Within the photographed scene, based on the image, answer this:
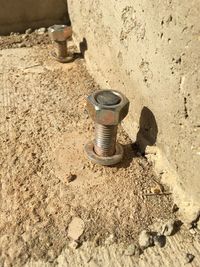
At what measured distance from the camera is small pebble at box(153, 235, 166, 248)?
1359 mm

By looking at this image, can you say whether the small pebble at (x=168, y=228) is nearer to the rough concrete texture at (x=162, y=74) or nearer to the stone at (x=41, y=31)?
the rough concrete texture at (x=162, y=74)

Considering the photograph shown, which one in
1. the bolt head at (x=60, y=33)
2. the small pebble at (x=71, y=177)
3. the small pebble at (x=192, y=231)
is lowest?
the small pebble at (x=192, y=231)

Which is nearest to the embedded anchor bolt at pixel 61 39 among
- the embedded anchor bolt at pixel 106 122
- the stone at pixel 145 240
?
the embedded anchor bolt at pixel 106 122

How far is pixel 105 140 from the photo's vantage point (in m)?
1.59

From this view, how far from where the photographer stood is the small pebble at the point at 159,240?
1359 millimetres

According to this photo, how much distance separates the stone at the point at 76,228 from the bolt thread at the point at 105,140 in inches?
13.0

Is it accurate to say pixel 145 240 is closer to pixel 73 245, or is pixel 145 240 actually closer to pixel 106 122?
pixel 73 245

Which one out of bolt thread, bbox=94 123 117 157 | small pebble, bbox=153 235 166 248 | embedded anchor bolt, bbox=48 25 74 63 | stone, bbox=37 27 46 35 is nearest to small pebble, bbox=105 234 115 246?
small pebble, bbox=153 235 166 248

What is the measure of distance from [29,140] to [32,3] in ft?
4.32

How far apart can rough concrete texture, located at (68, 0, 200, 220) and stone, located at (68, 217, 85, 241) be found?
1.28ft

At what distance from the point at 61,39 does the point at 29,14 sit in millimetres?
490

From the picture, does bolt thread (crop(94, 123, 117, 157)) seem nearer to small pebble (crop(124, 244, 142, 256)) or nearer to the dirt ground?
the dirt ground

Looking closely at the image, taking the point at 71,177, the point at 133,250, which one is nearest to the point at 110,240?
the point at 133,250

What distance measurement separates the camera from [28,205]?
147 cm
